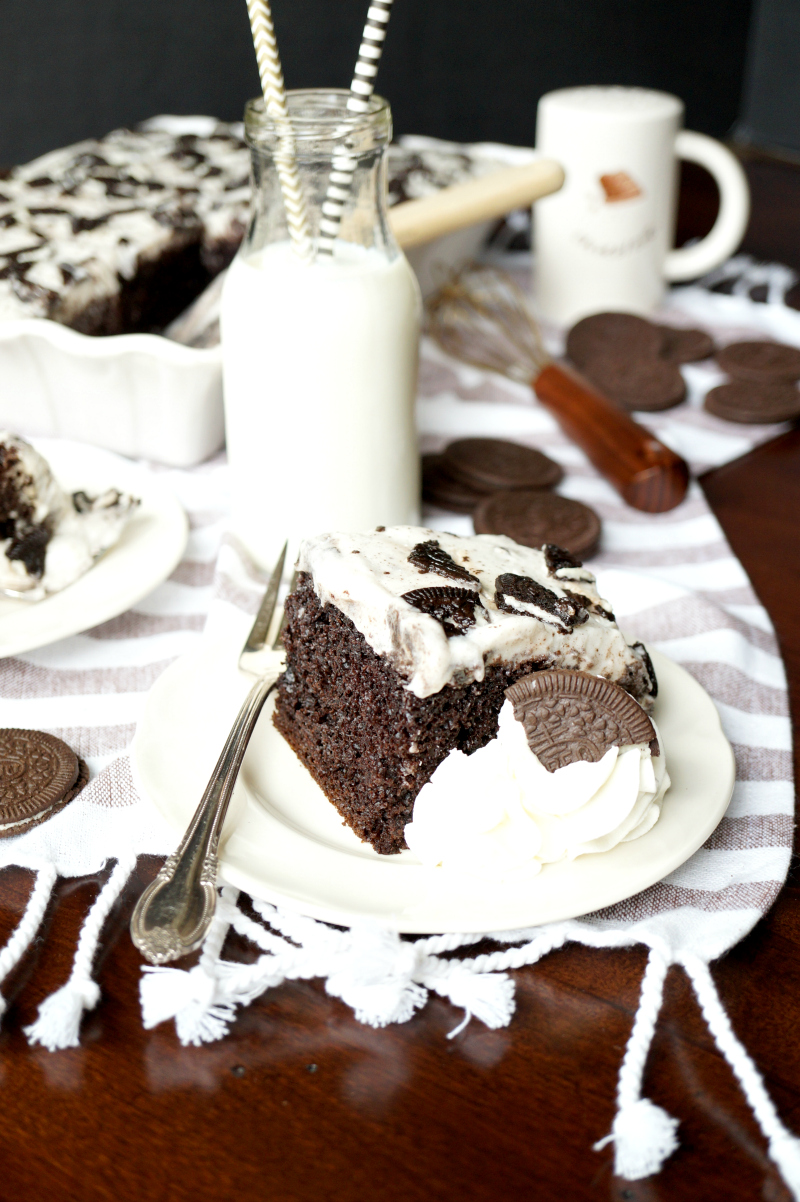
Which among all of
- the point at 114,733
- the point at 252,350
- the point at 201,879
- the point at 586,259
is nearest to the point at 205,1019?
the point at 201,879

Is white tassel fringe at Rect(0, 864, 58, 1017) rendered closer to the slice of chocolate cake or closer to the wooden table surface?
the wooden table surface

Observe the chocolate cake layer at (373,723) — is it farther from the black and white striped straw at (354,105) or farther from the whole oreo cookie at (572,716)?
the black and white striped straw at (354,105)

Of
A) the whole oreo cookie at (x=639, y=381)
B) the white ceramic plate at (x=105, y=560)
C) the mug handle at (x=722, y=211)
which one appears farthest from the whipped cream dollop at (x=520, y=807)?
the mug handle at (x=722, y=211)

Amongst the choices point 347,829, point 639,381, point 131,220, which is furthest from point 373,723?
point 131,220

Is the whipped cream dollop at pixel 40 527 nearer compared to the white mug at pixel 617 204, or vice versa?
the whipped cream dollop at pixel 40 527

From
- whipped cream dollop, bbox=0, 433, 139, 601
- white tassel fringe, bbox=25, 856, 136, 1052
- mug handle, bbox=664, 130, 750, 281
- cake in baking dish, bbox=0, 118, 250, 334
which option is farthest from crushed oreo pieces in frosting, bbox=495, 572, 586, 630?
mug handle, bbox=664, 130, 750, 281

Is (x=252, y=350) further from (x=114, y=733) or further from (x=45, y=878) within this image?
(x=45, y=878)
